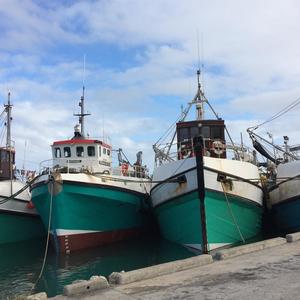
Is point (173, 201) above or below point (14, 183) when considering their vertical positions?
below

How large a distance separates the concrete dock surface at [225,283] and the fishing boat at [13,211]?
12.5 m

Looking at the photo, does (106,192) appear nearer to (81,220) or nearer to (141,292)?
(81,220)

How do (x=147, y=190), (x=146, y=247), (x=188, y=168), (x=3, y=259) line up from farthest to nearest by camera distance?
(x=147, y=190), (x=146, y=247), (x=3, y=259), (x=188, y=168)

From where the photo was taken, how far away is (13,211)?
785 inches

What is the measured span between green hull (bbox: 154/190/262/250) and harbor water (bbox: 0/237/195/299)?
2.03 feet

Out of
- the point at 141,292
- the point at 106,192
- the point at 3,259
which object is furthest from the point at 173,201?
the point at 141,292

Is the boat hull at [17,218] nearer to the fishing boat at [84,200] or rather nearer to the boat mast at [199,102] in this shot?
the fishing boat at [84,200]

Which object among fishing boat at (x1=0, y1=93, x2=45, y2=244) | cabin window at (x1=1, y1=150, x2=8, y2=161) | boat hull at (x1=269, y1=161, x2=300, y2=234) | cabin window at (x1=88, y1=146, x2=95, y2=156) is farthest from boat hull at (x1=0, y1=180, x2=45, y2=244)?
boat hull at (x1=269, y1=161, x2=300, y2=234)

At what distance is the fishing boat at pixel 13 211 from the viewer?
19.6 metres

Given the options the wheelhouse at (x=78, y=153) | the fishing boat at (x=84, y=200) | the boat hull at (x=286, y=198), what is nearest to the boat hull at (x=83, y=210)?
the fishing boat at (x=84, y=200)

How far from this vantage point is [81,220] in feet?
53.1

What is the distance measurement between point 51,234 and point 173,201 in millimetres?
4990

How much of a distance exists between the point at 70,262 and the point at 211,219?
4895mm

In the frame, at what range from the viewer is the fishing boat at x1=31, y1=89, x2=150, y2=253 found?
51.4 feet
